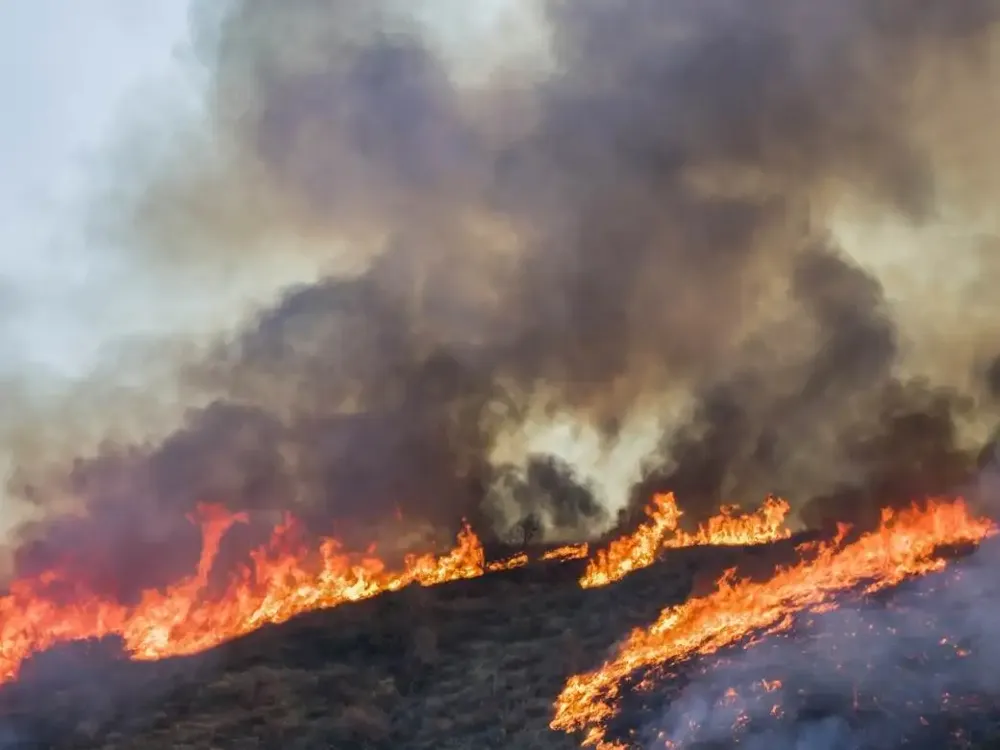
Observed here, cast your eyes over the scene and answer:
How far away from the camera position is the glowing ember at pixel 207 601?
15.1m

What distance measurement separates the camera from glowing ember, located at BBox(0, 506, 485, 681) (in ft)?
49.6

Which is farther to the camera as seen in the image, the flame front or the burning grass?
the flame front

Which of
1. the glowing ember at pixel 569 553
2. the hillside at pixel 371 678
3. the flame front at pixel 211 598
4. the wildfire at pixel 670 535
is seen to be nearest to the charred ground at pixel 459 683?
the hillside at pixel 371 678

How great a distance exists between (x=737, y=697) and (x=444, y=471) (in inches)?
315

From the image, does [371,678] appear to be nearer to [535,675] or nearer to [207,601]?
[535,675]

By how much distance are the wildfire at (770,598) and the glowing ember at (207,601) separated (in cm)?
414

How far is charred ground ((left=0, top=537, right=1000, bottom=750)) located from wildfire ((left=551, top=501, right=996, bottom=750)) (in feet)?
1.13

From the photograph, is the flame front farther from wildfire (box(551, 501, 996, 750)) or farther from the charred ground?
wildfire (box(551, 501, 996, 750))

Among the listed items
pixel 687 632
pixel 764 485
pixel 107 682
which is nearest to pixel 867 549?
pixel 764 485

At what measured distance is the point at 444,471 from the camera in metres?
19.0

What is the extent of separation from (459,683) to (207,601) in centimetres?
530

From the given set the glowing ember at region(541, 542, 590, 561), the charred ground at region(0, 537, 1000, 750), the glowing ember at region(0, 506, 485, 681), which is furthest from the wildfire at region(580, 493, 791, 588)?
the glowing ember at region(0, 506, 485, 681)

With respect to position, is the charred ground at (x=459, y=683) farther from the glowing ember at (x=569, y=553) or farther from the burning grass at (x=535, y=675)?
the glowing ember at (x=569, y=553)

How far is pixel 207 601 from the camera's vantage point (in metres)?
15.9
